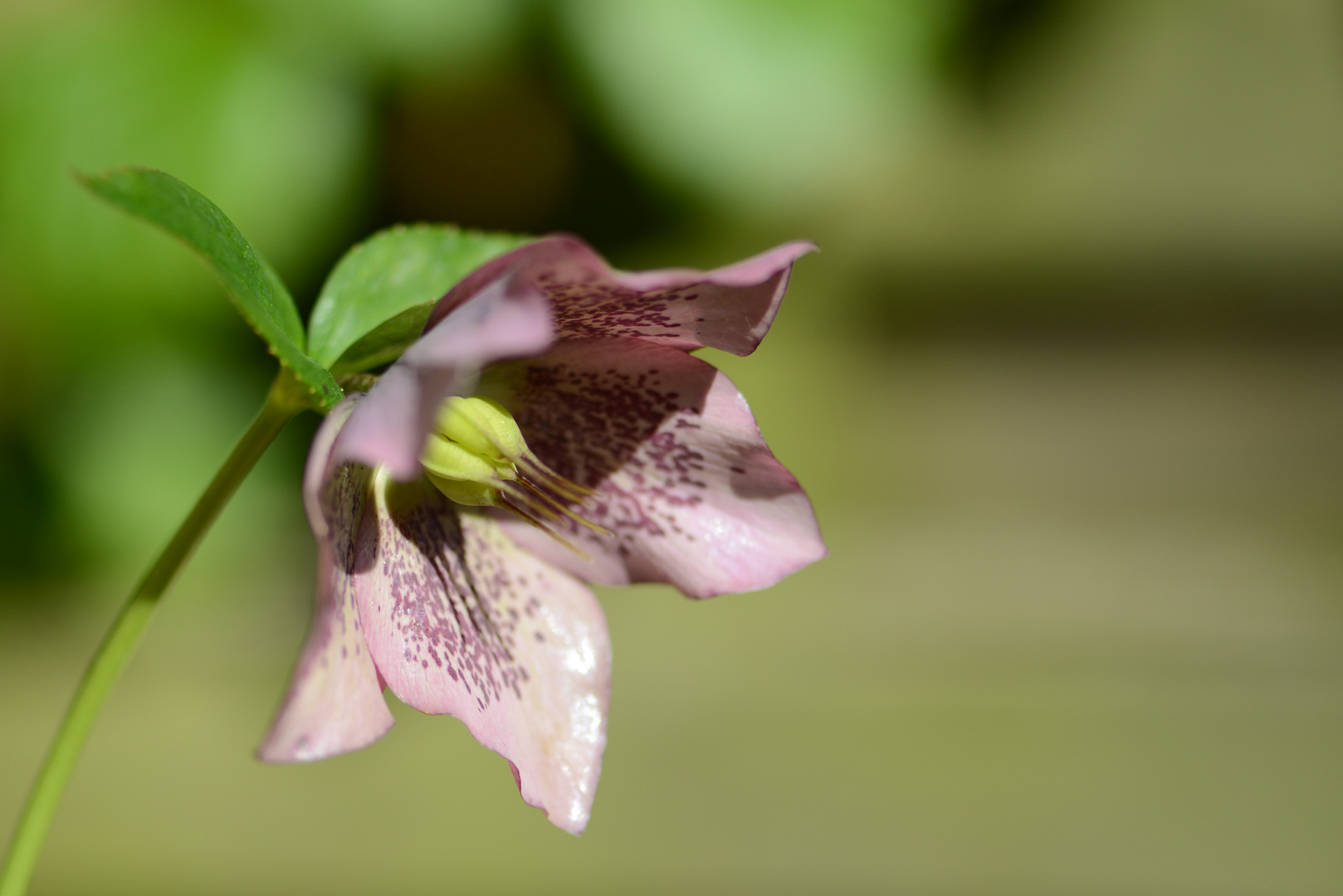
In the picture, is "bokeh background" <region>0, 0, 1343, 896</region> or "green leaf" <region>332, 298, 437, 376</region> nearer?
"green leaf" <region>332, 298, 437, 376</region>

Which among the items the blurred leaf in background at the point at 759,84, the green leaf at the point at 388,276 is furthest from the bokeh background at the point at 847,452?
the green leaf at the point at 388,276

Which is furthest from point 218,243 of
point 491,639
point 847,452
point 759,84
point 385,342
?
point 847,452

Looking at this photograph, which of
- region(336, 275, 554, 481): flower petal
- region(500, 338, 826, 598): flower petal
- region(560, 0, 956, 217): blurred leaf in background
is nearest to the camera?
region(336, 275, 554, 481): flower petal

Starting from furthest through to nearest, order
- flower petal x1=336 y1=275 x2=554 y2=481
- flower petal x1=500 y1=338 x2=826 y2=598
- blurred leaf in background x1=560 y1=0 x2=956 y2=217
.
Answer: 1. blurred leaf in background x1=560 y1=0 x2=956 y2=217
2. flower petal x1=500 y1=338 x2=826 y2=598
3. flower petal x1=336 y1=275 x2=554 y2=481

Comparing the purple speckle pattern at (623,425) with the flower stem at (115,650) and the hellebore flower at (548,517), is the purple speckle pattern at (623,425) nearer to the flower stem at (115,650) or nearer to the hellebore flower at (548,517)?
the hellebore flower at (548,517)

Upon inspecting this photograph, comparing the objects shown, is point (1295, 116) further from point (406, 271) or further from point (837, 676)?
point (406, 271)

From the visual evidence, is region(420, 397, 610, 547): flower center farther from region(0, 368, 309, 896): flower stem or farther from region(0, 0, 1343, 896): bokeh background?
region(0, 0, 1343, 896): bokeh background

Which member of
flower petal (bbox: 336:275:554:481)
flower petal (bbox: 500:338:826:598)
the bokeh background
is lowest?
the bokeh background

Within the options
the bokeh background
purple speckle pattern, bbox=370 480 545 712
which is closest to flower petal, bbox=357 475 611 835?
purple speckle pattern, bbox=370 480 545 712

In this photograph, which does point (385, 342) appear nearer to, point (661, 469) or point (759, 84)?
point (661, 469)
